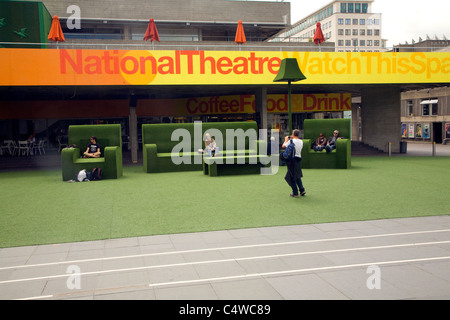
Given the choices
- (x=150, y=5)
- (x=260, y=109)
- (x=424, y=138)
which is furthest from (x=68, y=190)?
(x=424, y=138)

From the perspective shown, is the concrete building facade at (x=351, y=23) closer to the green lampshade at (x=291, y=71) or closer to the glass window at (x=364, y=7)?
the glass window at (x=364, y=7)

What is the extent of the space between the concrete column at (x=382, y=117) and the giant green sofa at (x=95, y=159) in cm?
1561

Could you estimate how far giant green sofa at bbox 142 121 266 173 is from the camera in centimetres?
1662

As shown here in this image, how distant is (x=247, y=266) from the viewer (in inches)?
208

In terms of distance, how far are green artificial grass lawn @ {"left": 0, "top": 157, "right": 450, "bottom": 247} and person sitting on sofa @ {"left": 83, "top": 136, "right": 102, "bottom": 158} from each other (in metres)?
1.37

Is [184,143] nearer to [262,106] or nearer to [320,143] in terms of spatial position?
[320,143]

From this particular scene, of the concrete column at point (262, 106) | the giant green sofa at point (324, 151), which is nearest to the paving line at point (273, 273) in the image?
the giant green sofa at point (324, 151)

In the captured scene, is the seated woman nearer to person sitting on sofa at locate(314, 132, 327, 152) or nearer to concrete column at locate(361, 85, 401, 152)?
person sitting on sofa at locate(314, 132, 327, 152)

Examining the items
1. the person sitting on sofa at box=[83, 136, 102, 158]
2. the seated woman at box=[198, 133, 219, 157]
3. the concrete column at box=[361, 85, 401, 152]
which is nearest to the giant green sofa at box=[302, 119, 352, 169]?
the seated woman at box=[198, 133, 219, 157]

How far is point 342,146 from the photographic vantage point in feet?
53.2

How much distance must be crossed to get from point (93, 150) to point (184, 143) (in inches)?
152

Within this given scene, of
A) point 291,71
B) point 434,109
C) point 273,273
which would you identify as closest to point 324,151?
point 291,71

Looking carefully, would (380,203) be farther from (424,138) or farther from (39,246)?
(424,138)

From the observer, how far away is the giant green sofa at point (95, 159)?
14.4m
